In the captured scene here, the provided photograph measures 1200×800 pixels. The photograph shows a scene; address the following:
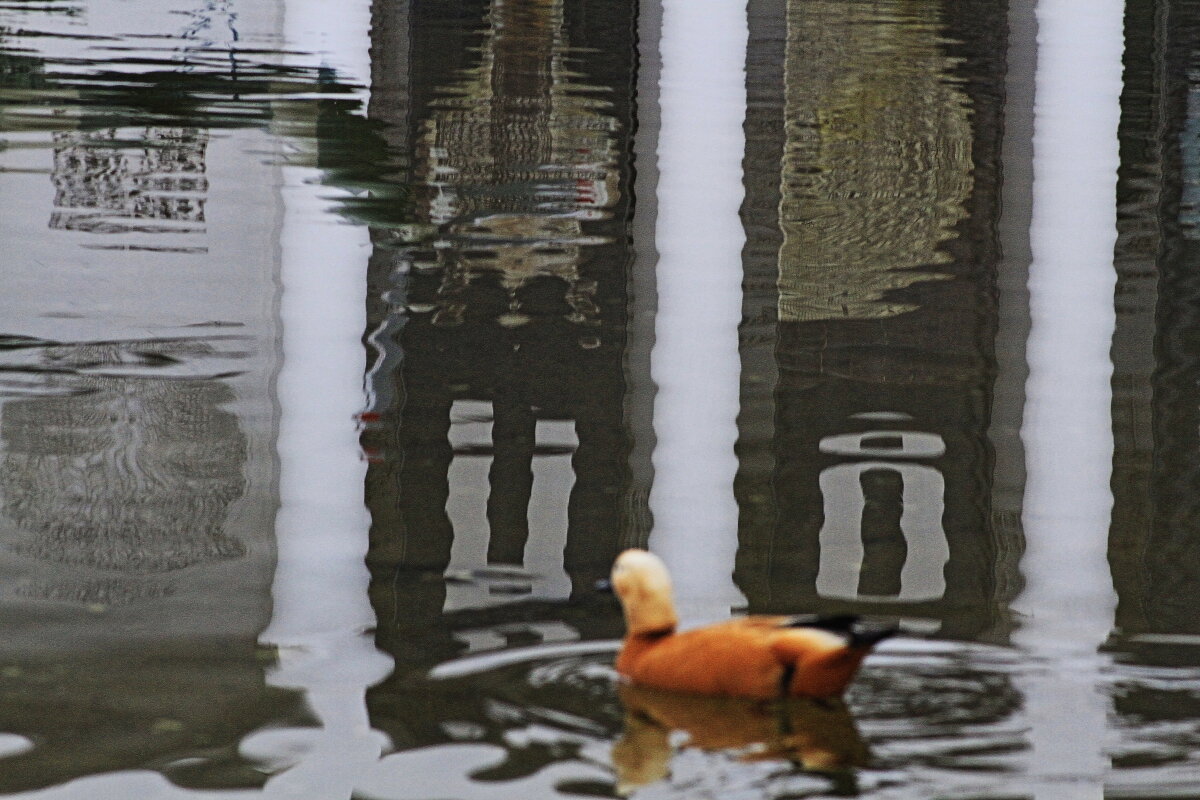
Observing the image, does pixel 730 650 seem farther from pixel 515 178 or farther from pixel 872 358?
pixel 515 178

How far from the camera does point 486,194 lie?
11.6m

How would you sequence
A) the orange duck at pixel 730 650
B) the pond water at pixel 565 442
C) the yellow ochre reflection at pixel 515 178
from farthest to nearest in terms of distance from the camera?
the yellow ochre reflection at pixel 515 178, the pond water at pixel 565 442, the orange duck at pixel 730 650

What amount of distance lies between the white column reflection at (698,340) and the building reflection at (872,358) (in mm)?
94

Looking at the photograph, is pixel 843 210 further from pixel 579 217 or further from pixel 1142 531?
pixel 1142 531

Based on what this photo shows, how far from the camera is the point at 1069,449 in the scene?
6.86m

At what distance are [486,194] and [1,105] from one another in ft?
14.4

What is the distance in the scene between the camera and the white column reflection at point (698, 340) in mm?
5594

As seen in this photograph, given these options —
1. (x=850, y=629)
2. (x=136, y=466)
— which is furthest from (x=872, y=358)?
(x=850, y=629)

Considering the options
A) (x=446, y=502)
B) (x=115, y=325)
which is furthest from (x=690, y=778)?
(x=115, y=325)

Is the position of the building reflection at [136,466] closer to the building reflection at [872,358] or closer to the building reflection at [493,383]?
the building reflection at [493,383]

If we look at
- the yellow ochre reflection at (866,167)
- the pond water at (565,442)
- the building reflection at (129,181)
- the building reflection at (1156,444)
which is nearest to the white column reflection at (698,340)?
the pond water at (565,442)

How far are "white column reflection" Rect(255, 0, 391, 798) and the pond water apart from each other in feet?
0.06

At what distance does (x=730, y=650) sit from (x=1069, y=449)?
10.6 ft

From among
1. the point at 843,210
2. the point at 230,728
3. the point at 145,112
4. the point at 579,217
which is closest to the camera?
the point at 230,728
